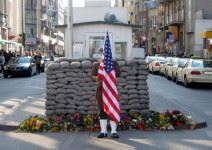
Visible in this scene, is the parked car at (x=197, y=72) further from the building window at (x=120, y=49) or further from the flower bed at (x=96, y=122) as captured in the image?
the flower bed at (x=96, y=122)

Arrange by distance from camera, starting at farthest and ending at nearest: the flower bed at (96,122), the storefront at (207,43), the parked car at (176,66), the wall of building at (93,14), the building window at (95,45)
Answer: the storefront at (207,43) → the parked car at (176,66) → the wall of building at (93,14) → the building window at (95,45) → the flower bed at (96,122)

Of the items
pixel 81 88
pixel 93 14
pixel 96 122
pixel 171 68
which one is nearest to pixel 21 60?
pixel 171 68

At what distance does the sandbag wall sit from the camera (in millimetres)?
12312

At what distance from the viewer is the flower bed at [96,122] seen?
1160 cm

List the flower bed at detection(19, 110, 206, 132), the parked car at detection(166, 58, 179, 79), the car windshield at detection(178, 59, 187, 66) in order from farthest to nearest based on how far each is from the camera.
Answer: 1. the parked car at detection(166, 58, 179, 79)
2. the car windshield at detection(178, 59, 187, 66)
3. the flower bed at detection(19, 110, 206, 132)

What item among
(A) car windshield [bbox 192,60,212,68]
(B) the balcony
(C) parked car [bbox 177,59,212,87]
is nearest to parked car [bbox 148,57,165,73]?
(C) parked car [bbox 177,59,212,87]

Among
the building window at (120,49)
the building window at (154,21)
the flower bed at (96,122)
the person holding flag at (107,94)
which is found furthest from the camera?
the building window at (154,21)

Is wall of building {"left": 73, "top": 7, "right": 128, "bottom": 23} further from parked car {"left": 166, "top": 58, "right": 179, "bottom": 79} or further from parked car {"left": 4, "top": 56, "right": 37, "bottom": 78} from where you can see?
parked car {"left": 4, "top": 56, "right": 37, "bottom": 78}

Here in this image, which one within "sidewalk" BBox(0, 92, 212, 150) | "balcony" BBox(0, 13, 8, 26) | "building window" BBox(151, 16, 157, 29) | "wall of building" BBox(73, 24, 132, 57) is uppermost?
"building window" BBox(151, 16, 157, 29)

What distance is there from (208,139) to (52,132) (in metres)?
3.30

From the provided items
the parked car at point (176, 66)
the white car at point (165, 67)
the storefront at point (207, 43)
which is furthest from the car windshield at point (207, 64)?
the storefront at point (207, 43)

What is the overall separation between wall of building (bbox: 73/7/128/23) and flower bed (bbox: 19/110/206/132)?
25.5 feet

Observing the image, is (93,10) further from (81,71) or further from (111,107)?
(111,107)

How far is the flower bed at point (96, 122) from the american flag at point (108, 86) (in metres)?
0.91
